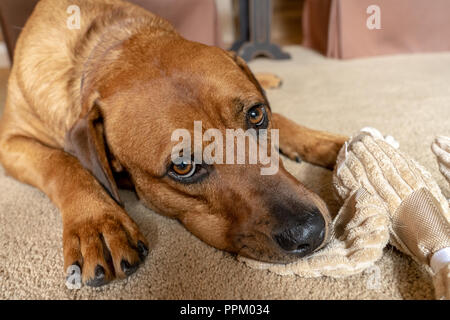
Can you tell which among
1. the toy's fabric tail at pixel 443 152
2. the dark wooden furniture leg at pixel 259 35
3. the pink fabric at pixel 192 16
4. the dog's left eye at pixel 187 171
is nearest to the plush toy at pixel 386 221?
the toy's fabric tail at pixel 443 152

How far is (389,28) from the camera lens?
371 centimetres

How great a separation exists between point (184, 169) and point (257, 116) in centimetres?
33

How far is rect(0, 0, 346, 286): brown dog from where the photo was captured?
3.78 feet

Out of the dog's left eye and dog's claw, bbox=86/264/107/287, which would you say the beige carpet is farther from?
the dog's left eye

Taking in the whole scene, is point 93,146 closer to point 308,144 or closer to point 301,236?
point 301,236

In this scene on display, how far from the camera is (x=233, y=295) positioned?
109cm

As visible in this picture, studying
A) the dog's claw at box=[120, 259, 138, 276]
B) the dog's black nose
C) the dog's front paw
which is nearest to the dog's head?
the dog's black nose

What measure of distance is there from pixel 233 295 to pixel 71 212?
25.6 inches

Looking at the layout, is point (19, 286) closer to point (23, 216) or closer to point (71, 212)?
point (71, 212)

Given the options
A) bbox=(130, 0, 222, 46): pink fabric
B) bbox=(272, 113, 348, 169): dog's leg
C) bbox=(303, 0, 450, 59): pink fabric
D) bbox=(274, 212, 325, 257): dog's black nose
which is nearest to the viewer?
bbox=(274, 212, 325, 257): dog's black nose

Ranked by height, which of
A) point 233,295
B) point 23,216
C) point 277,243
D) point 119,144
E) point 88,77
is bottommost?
point 23,216

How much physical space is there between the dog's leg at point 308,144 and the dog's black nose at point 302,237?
0.64 metres

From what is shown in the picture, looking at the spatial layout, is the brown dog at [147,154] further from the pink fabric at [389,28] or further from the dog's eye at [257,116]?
the pink fabric at [389,28]
